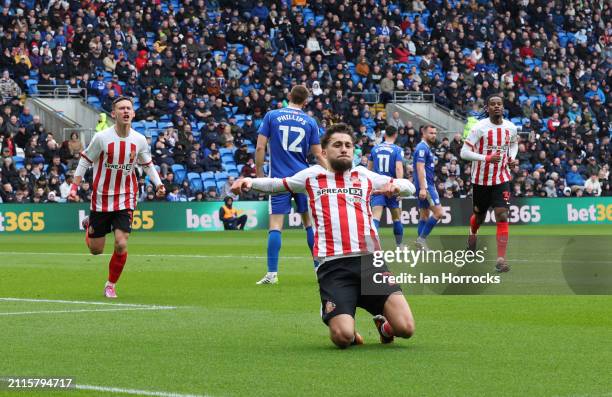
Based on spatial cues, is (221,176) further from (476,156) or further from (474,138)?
(476,156)

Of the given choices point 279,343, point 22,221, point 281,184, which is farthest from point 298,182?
point 22,221

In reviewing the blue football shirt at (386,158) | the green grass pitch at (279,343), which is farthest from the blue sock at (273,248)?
the blue football shirt at (386,158)

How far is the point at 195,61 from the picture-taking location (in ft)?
124

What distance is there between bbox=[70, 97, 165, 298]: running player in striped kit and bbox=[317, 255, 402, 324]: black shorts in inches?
185

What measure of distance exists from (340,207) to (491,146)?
25.7ft

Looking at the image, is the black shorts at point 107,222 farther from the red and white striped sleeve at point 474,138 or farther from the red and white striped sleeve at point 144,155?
the red and white striped sleeve at point 474,138

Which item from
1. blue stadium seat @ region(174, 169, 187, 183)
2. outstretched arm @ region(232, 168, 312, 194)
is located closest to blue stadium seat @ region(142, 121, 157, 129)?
blue stadium seat @ region(174, 169, 187, 183)

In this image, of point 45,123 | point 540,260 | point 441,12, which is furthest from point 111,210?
point 441,12

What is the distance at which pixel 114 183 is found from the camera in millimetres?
13133

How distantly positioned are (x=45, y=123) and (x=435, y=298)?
2511 cm

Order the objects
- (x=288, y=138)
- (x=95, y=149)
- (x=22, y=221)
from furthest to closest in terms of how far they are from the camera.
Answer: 1. (x=22, y=221)
2. (x=288, y=138)
3. (x=95, y=149)

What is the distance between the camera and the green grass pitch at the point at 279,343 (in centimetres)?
681

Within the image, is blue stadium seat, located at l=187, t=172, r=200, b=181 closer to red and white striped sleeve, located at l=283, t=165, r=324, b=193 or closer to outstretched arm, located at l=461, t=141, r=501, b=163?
outstretched arm, located at l=461, t=141, r=501, b=163

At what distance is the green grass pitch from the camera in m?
6.81
